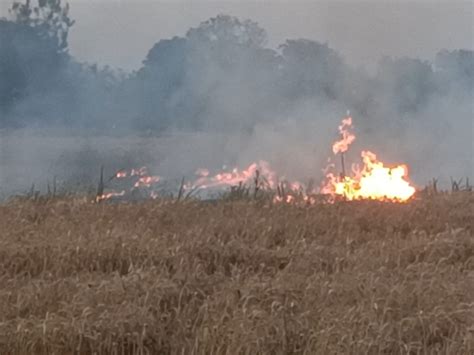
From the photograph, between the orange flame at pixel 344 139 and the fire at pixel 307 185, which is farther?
the orange flame at pixel 344 139

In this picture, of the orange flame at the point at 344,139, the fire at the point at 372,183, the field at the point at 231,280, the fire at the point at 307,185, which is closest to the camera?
the field at the point at 231,280

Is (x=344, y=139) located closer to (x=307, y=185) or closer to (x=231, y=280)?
(x=307, y=185)

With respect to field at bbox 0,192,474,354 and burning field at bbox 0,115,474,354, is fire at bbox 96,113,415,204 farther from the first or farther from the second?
field at bbox 0,192,474,354

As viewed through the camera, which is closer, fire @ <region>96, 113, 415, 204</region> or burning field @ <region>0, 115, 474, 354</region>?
burning field @ <region>0, 115, 474, 354</region>

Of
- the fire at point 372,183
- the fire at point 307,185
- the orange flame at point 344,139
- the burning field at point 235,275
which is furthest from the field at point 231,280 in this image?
the orange flame at point 344,139

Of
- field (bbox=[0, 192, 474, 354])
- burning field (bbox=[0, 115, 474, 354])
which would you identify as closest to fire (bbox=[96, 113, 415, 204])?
burning field (bbox=[0, 115, 474, 354])

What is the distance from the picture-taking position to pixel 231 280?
6605mm

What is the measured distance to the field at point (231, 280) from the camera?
5566 mm

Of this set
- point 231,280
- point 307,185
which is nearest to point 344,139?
point 307,185

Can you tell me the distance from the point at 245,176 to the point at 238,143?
3.13 meters

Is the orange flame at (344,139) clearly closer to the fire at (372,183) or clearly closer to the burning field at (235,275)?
the fire at (372,183)

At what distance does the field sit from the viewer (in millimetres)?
5566

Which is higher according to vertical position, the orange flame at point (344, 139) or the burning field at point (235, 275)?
the orange flame at point (344, 139)

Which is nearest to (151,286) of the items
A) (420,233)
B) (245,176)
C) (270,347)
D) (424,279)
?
(270,347)
